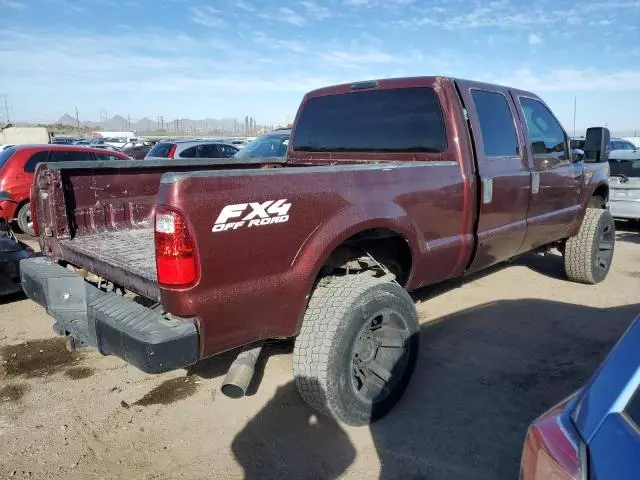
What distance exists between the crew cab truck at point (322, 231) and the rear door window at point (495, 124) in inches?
0.7

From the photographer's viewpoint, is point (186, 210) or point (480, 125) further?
point (480, 125)

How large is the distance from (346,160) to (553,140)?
2.18 meters

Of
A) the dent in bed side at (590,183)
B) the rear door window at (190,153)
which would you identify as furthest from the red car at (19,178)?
the dent in bed side at (590,183)

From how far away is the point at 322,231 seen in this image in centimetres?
264

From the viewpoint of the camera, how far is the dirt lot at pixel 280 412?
2652 millimetres

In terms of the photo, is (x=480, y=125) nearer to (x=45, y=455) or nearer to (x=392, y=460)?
(x=392, y=460)

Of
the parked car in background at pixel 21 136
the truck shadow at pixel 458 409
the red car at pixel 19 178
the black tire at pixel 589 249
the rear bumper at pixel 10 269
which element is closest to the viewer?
the truck shadow at pixel 458 409

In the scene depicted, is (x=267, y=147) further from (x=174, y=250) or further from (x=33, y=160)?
(x=174, y=250)

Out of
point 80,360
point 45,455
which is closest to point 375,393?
point 45,455

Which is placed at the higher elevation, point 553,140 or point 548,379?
point 553,140

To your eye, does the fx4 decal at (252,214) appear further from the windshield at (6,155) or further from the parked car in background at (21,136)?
the parked car in background at (21,136)

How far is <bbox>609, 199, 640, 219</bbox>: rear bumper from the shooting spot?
8797 mm

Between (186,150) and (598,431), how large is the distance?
11.5m

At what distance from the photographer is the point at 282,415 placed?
10.2 feet
